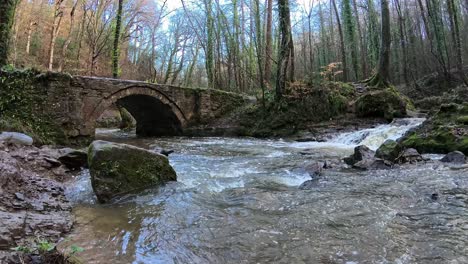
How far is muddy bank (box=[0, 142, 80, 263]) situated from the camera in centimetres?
247

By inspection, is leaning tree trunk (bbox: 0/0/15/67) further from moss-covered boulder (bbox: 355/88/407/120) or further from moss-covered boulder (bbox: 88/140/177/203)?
moss-covered boulder (bbox: 355/88/407/120)

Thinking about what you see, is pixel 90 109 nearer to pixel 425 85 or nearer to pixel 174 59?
pixel 425 85

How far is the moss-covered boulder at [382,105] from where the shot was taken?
1099cm

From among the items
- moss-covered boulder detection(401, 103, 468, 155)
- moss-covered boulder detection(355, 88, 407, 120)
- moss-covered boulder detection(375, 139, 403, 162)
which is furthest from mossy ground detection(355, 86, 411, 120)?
moss-covered boulder detection(375, 139, 403, 162)

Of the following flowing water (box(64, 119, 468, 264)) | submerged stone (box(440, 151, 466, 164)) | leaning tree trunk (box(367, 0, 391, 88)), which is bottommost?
flowing water (box(64, 119, 468, 264))

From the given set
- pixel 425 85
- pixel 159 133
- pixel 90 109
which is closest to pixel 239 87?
pixel 159 133

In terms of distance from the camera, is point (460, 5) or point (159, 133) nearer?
point (159, 133)

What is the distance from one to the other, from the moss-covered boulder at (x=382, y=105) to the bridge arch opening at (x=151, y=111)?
723cm

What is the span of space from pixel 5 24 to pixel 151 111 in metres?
7.29

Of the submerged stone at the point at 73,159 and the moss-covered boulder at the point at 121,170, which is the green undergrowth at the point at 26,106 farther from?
the moss-covered boulder at the point at 121,170

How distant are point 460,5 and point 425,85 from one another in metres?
6.84

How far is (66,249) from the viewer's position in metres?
2.56

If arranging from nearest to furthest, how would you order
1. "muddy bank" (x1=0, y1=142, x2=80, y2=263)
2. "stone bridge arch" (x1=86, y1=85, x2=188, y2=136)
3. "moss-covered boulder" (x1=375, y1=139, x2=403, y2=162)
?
"muddy bank" (x1=0, y1=142, x2=80, y2=263)
"moss-covered boulder" (x1=375, y1=139, x2=403, y2=162)
"stone bridge arch" (x1=86, y1=85, x2=188, y2=136)

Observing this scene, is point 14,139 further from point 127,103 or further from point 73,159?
point 127,103
